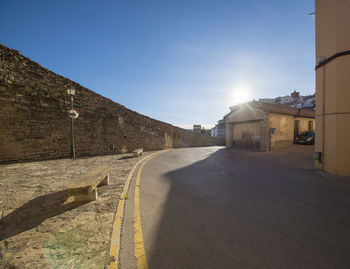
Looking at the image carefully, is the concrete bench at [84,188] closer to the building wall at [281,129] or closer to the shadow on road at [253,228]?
the shadow on road at [253,228]

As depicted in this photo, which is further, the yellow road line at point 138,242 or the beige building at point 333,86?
the beige building at point 333,86

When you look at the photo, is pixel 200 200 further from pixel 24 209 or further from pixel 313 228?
pixel 24 209

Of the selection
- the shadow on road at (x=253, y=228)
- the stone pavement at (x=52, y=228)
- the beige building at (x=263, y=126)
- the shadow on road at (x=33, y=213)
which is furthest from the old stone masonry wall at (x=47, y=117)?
the beige building at (x=263, y=126)

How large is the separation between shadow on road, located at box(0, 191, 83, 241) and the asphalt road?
4.70ft

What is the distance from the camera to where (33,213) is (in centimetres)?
252

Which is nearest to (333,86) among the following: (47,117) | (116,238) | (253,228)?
(253,228)

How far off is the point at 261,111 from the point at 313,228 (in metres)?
11.0

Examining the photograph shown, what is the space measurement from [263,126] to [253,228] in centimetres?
1113

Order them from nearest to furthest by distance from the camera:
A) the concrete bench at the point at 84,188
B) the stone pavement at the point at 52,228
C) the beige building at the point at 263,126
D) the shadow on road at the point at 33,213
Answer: the stone pavement at the point at 52,228 < the shadow on road at the point at 33,213 < the concrete bench at the point at 84,188 < the beige building at the point at 263,126

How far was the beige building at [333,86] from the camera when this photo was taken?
16.5ft

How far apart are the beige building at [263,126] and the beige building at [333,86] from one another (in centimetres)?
540

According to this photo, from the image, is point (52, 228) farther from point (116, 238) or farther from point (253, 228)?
point (253, 228)

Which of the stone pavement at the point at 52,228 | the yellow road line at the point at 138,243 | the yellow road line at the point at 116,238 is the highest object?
the stone pavement at the point at 52,228

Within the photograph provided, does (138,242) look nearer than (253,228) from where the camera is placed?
Yes
